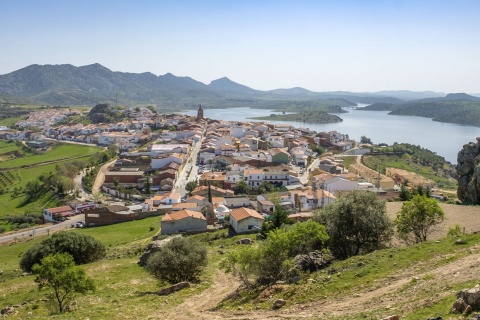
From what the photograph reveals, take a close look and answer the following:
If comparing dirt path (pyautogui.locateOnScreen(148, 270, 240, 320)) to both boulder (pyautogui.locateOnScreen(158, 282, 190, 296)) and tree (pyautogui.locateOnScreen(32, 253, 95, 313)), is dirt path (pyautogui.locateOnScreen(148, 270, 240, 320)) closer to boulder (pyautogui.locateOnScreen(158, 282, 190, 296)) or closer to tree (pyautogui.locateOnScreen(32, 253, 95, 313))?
boulder (pyautogui.locateOnScreen(158, 282, 190, 296))

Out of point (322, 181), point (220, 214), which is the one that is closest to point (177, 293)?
point (220, 214)

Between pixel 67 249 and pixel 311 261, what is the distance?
555 inches

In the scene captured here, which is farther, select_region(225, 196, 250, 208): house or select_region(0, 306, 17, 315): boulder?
select_region(225, 196, 250, 208): house

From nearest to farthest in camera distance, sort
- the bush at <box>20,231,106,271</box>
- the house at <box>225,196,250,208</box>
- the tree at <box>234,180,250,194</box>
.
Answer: the bush at <box>20,231,106,271</box>
the house at <box>225,196,250,208</box>
the tree at <box>234,180,250,194</box>

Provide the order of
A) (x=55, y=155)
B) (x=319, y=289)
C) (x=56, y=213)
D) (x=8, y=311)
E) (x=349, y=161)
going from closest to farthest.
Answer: (x=319, y=289)
(x=8, y=311)
(x=56, y=213)
(x=349, y=161)
(x=55, y=155)

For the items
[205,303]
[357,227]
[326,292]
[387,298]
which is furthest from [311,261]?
[387,298]

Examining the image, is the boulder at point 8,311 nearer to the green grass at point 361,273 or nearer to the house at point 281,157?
the green grass at point 361,273

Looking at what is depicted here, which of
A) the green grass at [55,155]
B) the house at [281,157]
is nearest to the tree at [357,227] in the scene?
the house at [281,157]

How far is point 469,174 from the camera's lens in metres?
31.4

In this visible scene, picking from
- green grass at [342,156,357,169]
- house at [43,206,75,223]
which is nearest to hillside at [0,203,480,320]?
house at [43,206,75,223]

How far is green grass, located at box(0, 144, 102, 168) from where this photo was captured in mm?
68681

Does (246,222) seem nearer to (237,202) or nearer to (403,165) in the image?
(237,202)

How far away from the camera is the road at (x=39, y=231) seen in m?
35.6

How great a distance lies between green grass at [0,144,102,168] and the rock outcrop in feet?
190
